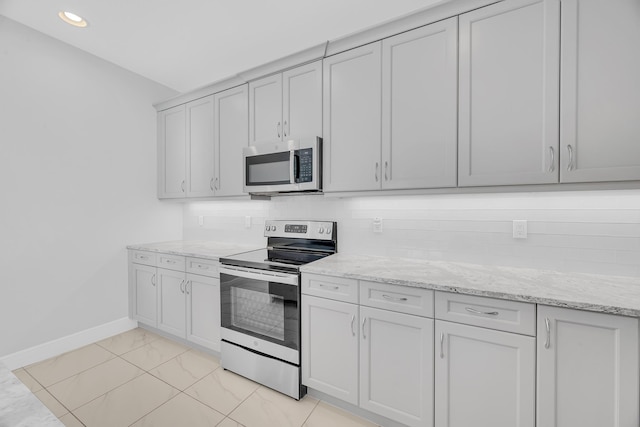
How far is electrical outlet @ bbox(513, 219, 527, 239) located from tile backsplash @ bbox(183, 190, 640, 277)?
3cm

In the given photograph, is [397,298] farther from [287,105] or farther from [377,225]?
[287,105]

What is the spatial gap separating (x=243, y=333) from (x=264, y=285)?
457 mm

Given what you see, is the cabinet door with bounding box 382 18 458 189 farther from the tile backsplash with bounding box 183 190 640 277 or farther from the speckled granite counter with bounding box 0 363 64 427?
the speckled granite counter with bounding box 0 363 64 427

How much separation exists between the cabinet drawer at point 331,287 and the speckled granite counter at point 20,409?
144 cm

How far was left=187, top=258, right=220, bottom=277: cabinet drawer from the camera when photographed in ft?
8.11

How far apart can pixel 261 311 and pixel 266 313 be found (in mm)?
49

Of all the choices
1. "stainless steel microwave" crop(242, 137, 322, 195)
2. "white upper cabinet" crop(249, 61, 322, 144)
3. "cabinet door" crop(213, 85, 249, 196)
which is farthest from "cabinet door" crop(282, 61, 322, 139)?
"cabinet door" crop(213, 85, 249, 196)

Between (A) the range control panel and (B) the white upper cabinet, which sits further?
(A) the range control panel

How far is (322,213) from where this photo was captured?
8.61ft

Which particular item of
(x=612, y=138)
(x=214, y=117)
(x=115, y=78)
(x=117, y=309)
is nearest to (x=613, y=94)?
(x=612, y=138)

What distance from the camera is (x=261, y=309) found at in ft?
7.08

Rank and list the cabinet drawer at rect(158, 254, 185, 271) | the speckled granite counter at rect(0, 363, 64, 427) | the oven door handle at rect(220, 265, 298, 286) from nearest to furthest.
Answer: the speckled granite counter at rect(0, 363, 64, 427), the oven door handle at rect(220, 265, 298, 286), the cabinet drawer at rect(158, 254, 185, 271)

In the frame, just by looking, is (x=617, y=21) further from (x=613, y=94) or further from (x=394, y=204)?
(x=394, y=204)

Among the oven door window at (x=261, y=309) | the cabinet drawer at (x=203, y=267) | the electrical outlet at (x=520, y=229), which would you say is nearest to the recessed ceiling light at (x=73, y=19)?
the cabinet drawer at (x=203, y=267)
